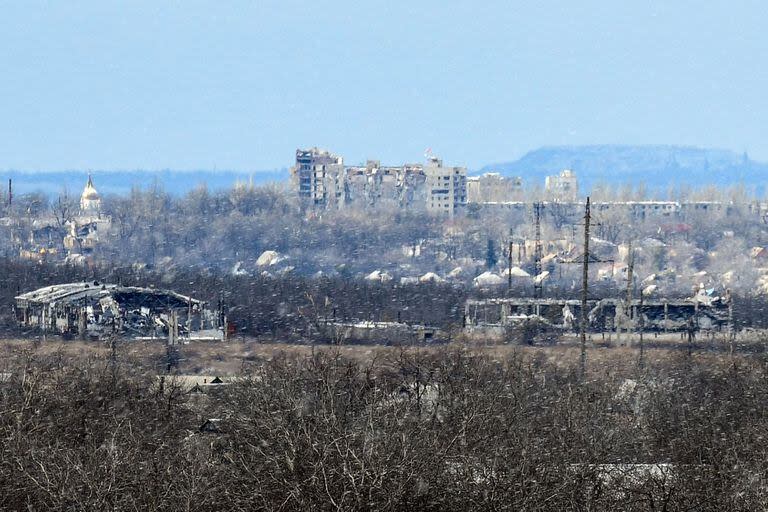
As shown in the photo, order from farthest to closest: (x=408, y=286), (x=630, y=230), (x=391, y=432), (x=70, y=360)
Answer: (x=630, y=230) < (x=408, y=286) < (x=70, y=360) < (x=391, y=432)

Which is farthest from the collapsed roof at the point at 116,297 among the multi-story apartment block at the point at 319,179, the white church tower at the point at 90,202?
the multi-story apartment block at the point at 319,179

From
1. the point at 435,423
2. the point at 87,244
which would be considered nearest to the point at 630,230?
the point at 87,244

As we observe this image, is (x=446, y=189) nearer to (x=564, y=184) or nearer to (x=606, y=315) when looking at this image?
(x=564, y=184)

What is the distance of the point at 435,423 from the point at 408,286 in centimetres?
5623

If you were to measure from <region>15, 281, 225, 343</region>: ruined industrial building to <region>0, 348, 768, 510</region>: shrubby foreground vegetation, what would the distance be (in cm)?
1892

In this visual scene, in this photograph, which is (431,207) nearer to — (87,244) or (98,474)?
(87,244)

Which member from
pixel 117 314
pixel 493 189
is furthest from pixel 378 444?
pixel 493 189

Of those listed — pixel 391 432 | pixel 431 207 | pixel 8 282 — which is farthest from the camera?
pixel 431 207

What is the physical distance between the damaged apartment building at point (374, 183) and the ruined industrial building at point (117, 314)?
76924 mm

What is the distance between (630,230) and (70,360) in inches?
3088

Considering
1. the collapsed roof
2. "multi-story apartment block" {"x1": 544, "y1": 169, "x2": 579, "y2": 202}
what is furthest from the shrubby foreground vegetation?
"multi-story apartment block" {"x1": 544, "y1": 169, "x2": 579, "y2": 202}

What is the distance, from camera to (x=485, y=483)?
714 inches

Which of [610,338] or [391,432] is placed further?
[610,338]

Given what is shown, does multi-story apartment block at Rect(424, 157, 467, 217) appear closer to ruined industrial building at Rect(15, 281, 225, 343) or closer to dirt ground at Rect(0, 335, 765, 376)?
ruined industrial building at Rect(15, 281, 225, 343)
